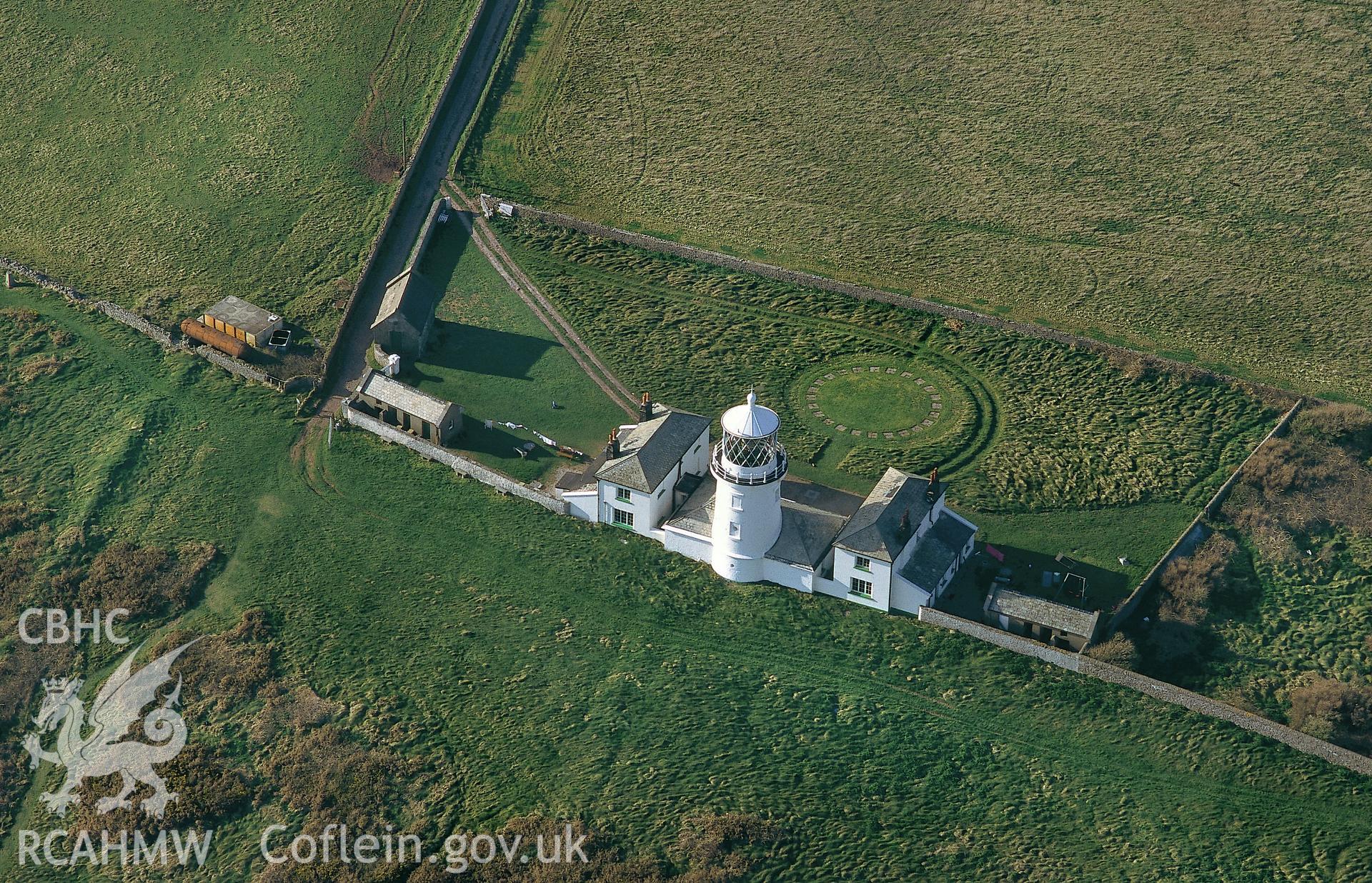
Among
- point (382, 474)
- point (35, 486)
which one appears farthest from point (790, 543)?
point (35, 486)

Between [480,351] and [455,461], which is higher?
[480,351]

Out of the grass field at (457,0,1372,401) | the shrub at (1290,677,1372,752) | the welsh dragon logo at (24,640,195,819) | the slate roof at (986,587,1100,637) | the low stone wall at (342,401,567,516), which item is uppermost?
the grass field at (457,0,1372,401)

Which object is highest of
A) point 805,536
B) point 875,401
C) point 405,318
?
point 405,318

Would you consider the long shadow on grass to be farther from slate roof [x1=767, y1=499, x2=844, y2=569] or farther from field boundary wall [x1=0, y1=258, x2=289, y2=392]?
slate roof [x1=767, y1=499, x2=844, y2=569]

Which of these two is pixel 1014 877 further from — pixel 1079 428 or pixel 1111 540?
pixel 1079 428

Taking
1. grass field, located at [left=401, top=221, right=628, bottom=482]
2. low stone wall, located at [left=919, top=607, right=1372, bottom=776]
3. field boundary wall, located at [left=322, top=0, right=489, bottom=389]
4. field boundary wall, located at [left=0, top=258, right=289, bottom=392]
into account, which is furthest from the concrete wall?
field boundary wall, located at [left=0, top=258, right=289, bottom=392]

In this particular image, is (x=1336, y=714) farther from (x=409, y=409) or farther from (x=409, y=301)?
(x=409, y=301)

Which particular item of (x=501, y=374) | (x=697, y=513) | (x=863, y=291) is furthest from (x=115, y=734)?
(x=863, y=291)
